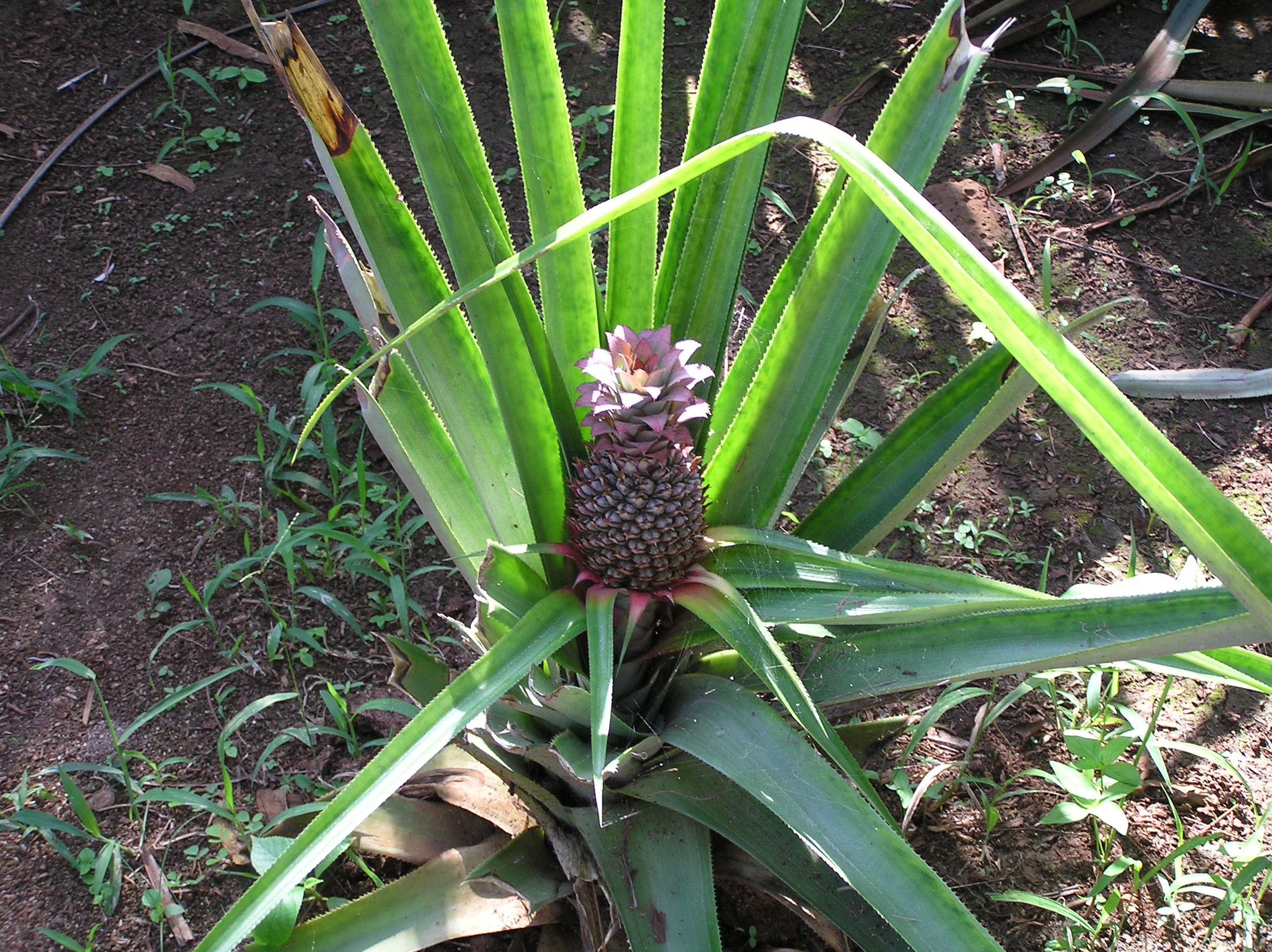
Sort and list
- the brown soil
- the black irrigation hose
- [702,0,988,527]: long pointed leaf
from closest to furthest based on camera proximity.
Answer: [702,0,988,527]: long pointed leaf → the brown soil → the black irrigation hose

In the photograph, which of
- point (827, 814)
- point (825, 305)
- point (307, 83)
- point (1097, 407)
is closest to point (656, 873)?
point (827, 814)

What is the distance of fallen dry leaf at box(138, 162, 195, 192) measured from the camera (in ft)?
9.26

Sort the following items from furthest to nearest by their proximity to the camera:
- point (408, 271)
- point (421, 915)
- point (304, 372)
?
point (304, 372) < point (421, 915) < point (408, 271)

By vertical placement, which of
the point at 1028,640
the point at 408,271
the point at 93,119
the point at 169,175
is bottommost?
the point at 1028,640

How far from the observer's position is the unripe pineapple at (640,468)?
1.12 metres

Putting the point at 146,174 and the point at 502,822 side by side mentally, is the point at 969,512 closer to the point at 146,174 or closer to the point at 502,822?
the point at 502,822

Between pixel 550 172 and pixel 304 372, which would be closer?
pixel 550 172

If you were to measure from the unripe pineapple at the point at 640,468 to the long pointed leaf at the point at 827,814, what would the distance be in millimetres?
194

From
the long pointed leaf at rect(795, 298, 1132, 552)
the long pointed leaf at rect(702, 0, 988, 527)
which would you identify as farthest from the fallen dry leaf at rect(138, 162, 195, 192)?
the long pointed leaf at rect(795, 298, 1132, 552)

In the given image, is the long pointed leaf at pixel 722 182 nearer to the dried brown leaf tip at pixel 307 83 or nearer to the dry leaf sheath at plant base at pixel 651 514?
the dry leaf sheath at plant base at pixel 651 514

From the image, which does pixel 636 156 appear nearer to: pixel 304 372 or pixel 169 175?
pixel 304 372

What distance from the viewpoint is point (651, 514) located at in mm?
1181

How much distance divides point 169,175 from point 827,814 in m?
2.75

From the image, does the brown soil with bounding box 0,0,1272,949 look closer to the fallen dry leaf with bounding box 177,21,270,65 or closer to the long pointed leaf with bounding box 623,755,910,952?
the fallen dry leaf with bounding box 177,21,270,65
